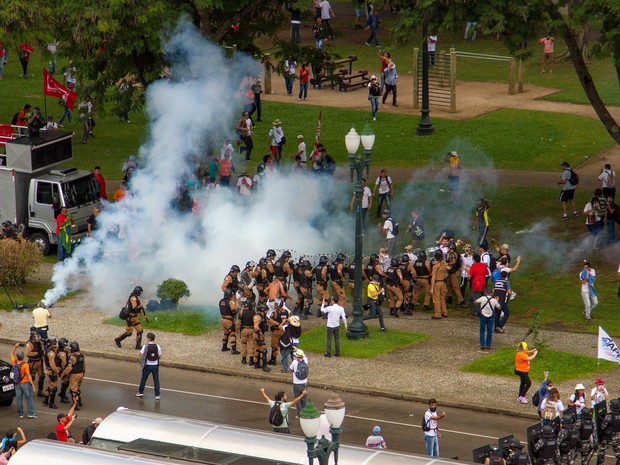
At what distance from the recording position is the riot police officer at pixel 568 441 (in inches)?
738

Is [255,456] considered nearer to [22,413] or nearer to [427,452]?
[427,452]

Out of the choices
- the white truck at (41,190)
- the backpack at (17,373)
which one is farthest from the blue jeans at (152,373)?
the white truck at (41,190)

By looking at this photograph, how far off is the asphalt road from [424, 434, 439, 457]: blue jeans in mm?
586

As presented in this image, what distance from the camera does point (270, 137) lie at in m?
37.0

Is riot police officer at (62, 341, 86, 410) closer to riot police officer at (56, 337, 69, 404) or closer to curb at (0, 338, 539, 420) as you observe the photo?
riot police officer at (56, 337, 69, 404)

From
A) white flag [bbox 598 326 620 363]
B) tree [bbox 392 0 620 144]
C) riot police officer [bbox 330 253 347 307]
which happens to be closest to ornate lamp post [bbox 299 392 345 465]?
white flag [bbox 598 326 620 363]

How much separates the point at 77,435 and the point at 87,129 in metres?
21.7

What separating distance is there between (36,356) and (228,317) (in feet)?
13.6

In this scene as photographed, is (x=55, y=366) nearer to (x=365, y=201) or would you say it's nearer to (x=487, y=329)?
(x=487, y=329)

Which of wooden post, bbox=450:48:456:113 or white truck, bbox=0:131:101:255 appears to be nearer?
white truck, bbox=0:131:101:255

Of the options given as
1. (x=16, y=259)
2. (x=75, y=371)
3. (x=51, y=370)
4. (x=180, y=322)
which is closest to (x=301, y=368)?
(x=75, y=371)

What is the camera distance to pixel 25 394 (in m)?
22.2

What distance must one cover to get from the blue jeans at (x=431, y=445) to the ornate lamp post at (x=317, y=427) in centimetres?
566

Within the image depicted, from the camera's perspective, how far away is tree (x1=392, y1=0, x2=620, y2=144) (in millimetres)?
27156
